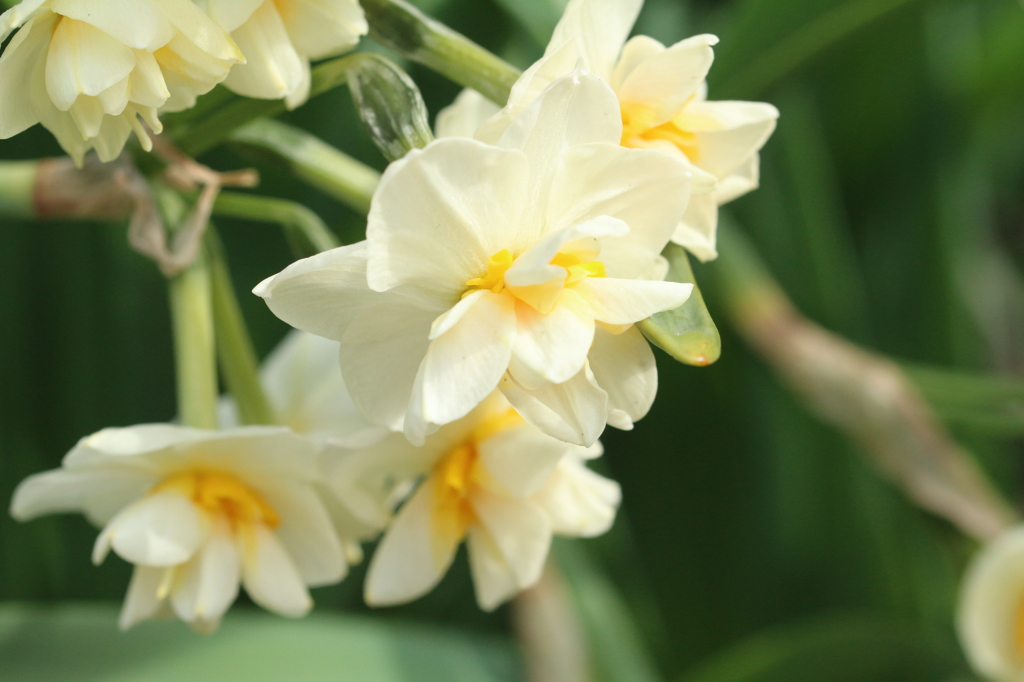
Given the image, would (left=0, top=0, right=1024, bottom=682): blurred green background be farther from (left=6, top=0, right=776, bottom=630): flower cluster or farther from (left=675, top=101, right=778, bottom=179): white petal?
(left=675, top=101, right=778, bottom=179): white petal

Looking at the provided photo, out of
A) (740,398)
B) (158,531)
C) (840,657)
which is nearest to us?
(158,531)

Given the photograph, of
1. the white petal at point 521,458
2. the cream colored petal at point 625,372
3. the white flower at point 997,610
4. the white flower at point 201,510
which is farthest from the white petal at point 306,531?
the white flower at point 997,610

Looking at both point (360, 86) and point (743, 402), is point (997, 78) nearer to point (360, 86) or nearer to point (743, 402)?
point (743, 402)

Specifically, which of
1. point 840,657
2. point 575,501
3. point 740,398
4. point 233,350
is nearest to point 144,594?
point 233,350

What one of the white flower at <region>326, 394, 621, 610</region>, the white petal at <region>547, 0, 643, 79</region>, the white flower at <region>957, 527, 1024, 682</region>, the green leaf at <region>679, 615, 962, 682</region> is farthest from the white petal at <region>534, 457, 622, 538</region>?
Result: the white flower at <region>957, 527, 1024, 682</region>

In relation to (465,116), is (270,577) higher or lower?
lower

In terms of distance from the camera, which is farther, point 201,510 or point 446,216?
point 201,510

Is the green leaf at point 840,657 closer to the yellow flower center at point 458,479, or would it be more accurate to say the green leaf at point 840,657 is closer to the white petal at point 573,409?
the yellow flower center at point 458,479

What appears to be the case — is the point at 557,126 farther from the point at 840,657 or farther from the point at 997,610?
the point at 997,610
